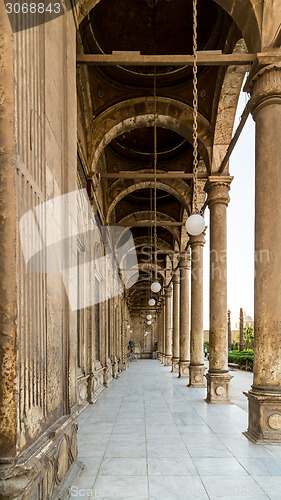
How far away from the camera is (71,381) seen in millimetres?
4508

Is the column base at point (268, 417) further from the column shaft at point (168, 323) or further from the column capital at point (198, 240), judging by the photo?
the column shaft at point (168, 323)

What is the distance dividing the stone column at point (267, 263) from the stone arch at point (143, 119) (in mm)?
4148

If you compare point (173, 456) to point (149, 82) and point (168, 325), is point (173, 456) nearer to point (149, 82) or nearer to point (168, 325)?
point (149, 82)

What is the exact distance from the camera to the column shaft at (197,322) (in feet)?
43.5

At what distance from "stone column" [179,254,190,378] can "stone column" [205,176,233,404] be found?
709 cm

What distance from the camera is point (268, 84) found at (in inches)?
251

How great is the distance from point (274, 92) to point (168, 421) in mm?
6140

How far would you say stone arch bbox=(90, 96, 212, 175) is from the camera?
1070cm

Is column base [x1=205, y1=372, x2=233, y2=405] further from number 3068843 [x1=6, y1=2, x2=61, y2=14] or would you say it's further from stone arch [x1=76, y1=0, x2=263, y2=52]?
number 3068843 [x1=6, y1=2, x2=61, y2=14]

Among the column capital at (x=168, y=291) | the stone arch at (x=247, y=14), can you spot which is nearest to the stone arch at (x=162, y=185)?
the stone arch at (x=247, y=14)

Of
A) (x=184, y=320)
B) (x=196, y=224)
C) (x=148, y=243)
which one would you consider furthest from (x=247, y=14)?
(x=148, y=243)

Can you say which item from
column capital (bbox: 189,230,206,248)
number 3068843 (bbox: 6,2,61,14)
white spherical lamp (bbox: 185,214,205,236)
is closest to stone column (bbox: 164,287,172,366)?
column capital (bbox: 189,230,206,248)

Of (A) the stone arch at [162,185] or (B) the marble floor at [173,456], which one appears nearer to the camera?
(B) the marble floor at [173,456]

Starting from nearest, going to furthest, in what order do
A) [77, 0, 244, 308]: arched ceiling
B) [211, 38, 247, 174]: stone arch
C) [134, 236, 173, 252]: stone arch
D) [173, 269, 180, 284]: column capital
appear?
[77, 0, 244, 308]: arched ceiling, [211, 38, 247, 174]: stone arch, [173, 269, 180, 284]: column capital, [134, 236, 173, 252]: stone arch
